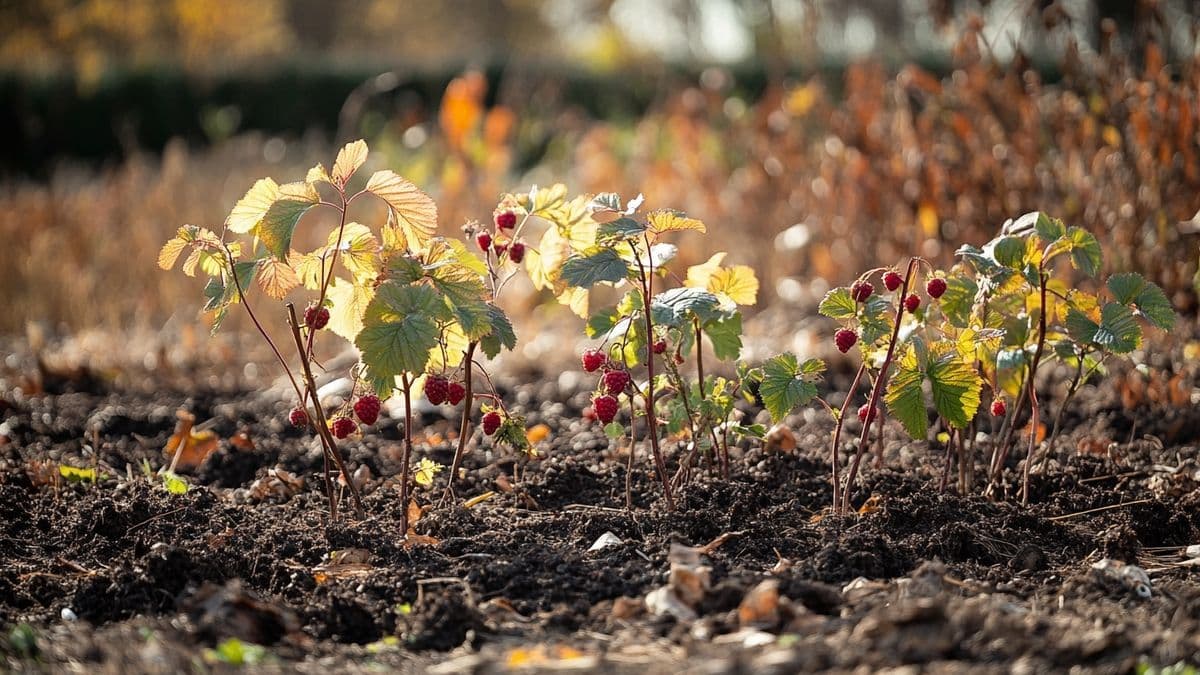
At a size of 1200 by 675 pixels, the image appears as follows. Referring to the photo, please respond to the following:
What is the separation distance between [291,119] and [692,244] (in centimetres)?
1202

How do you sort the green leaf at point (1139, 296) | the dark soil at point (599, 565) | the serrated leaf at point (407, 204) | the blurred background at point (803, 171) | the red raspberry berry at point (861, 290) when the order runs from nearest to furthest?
the dark soil at point (599, 565) < the serrated leaf at point (407, 204) < the red raspberry berry at point (861, 290) < the green leaf at point (1139, 296) < the blurred background at point (803, 171)

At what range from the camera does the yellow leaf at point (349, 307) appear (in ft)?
7.59

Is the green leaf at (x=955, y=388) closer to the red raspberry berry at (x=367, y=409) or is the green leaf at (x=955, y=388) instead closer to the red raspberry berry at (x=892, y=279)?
the red raspberry berry at (x=892, y=279)

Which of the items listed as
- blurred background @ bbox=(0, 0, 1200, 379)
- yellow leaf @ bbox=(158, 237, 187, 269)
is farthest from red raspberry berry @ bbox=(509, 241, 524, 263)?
blurred background @ bbox=(0, 0, 1200, 379)

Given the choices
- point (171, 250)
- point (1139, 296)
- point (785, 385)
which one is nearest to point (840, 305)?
point (785, 385)

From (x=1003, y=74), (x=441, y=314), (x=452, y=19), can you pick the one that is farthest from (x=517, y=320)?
(x=452, y=19)

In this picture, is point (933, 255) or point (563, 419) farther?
point (933, 255)

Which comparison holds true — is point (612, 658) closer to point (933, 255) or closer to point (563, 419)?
point (563, 419)

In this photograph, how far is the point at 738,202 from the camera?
6.43 m

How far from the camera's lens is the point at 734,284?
8.11 feet

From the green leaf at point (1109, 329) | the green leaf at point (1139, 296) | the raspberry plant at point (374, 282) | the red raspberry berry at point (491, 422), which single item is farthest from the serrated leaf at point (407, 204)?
the green leaf at point (1139, 296)

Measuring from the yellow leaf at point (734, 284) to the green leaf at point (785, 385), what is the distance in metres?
0.21

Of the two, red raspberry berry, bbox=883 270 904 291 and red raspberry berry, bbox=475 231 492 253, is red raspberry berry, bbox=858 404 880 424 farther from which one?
red raspberry berry, bbox=475 231 492 253

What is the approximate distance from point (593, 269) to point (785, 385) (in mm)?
486
